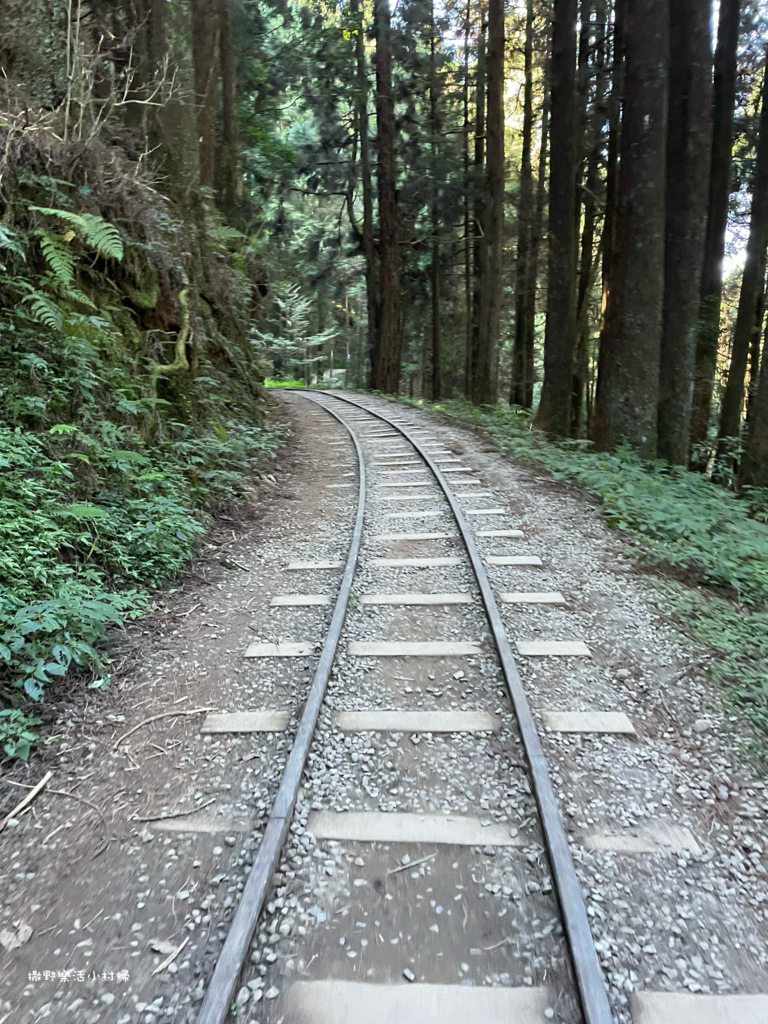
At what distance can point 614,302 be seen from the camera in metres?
9.67

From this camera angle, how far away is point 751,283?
12070 millimetres

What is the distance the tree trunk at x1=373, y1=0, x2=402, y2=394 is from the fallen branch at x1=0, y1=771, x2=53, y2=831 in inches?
774

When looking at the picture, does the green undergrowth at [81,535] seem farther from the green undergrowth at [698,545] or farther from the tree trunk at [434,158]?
the tree trunk at [434,158]

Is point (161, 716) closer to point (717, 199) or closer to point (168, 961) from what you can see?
point (168, 961)

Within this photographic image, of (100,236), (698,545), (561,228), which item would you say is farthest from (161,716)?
(561,228)

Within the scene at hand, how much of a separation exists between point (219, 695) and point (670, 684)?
9.19 ft

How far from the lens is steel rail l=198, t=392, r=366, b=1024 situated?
1.96 m

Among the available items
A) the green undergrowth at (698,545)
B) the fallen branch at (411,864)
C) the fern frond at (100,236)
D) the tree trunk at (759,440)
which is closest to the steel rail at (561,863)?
the fallen branch at (411,864)

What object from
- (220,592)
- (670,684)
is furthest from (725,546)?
(220,592)

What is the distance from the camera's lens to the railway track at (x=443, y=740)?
2039 millimetres

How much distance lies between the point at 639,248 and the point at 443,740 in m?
8.39

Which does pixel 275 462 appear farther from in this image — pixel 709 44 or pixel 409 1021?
pixel 709 44

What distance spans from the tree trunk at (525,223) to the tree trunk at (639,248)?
6.94 metres

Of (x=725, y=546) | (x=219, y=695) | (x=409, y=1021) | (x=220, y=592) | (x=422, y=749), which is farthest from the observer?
(x=725, y=546)
